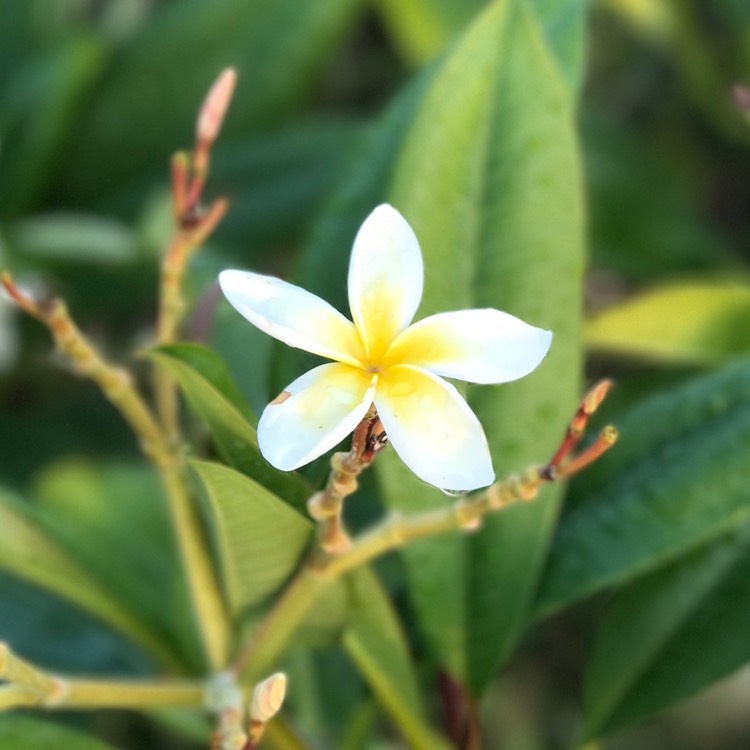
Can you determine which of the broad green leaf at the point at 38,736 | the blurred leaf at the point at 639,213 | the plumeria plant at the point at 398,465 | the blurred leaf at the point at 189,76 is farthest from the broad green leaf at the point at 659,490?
the blurred leaf at the point at 189,76

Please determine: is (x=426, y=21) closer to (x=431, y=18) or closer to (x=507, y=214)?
(x=431, y=18)

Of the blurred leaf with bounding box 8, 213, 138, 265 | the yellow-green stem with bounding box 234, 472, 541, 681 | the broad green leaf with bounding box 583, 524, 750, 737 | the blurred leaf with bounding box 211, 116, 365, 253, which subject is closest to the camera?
the yellow-green stem with bounding box 234, 472, 541, 681

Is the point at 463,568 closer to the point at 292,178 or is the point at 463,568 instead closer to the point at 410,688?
the point at 410,688

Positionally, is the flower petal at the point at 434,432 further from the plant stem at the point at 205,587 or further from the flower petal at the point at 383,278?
the plant stem at the point at 205,587

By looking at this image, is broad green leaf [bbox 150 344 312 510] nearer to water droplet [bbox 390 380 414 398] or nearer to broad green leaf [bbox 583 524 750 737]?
water droplet [bbox 390 380 414 398]

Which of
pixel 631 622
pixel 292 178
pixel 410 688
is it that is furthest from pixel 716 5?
pixel 410 688

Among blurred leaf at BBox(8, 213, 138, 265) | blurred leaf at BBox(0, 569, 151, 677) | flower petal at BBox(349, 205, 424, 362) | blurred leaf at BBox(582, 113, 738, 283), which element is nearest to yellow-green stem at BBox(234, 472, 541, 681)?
flower petal at BBox(349, 205, 424, 362)
